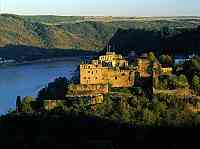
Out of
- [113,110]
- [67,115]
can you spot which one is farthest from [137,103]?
[67,115]

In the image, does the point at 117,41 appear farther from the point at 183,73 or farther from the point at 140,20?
the point at 140,20

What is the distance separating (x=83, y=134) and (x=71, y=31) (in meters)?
42.9

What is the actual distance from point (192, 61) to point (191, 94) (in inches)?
69.7

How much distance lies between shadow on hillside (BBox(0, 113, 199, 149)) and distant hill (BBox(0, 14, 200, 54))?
3170 cm

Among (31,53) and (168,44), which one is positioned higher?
(31,53)

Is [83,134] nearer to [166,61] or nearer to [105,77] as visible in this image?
[105,77]

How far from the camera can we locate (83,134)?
7.46 metres

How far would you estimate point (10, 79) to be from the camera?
71.8 feet

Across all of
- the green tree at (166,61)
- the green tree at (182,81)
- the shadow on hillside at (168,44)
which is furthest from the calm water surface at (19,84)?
the green tree at (182,81)

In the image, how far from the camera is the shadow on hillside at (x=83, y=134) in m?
6.98

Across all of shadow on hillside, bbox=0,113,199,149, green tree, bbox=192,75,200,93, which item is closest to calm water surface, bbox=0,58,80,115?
green tree, bbox=192,75,200,93

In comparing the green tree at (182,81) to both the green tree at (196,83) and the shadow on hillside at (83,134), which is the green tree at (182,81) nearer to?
the green tree at (196,83)

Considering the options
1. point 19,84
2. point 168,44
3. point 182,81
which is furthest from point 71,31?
point 182,81

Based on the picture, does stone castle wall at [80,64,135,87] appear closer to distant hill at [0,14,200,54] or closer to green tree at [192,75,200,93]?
green tree at [192,75,200,93]
